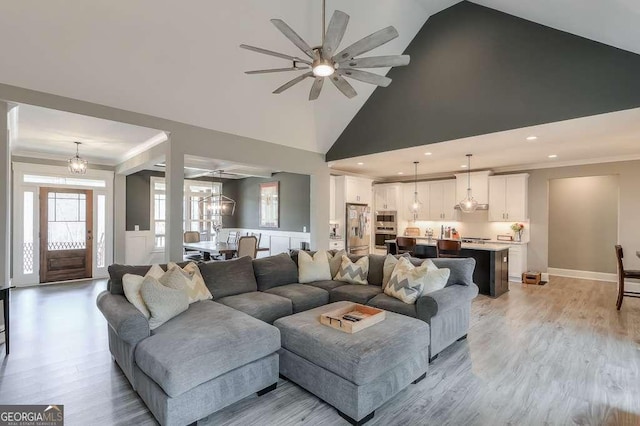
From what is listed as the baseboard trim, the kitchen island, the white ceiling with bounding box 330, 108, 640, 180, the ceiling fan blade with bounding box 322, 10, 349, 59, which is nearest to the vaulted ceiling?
the white ceiling with bounding box 330, 108, 640, 180

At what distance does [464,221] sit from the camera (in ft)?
26.4

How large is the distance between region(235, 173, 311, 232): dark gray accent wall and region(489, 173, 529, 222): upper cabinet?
4.46 meters

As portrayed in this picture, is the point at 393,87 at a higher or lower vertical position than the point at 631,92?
higher

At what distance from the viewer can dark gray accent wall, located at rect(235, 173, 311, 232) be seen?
8.11 metres

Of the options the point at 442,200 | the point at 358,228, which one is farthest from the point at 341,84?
the point at 442,200

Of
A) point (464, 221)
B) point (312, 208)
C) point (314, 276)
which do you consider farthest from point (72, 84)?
point (464, 221)

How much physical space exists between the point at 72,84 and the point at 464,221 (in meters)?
8.20

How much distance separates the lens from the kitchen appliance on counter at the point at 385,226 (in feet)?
28.7

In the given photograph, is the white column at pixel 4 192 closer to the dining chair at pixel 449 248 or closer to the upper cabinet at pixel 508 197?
the dining chair at pixel 449 248

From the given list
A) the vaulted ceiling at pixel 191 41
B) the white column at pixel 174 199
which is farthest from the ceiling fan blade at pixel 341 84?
the white column at pixel 174 199

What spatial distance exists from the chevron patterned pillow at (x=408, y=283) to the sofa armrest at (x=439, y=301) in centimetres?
12

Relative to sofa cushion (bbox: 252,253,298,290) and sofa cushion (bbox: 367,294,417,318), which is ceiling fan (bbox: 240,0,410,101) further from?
sofa cushion (bbox: 252,253,298,290)

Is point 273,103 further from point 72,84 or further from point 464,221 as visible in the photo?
point 464,221

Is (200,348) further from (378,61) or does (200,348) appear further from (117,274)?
(378,61)
